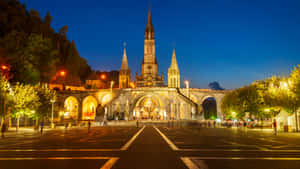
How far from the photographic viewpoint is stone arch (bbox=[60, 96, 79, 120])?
258 ft

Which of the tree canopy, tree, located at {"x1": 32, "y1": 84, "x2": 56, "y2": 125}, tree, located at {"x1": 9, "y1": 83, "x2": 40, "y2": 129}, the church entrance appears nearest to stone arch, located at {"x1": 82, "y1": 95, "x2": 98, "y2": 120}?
the church entrance

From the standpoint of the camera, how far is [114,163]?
27.3 ft

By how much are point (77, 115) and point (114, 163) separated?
7260 centimetres

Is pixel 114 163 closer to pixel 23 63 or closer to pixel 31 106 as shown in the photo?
pixel 31 106

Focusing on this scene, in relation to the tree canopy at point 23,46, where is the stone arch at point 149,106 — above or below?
below

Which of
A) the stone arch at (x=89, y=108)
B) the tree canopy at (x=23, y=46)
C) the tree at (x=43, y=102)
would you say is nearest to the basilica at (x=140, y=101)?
the stone arch at (x=89, y=108)

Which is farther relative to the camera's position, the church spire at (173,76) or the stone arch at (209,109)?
the stone arch at (209,109)

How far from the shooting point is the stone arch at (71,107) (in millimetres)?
78550

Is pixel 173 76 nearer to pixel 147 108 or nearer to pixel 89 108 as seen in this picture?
pixel 147 108

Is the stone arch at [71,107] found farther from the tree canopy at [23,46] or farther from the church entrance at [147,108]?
the tree canopy at [23,46]

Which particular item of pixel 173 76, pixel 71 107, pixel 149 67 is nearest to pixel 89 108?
pixel 71 107

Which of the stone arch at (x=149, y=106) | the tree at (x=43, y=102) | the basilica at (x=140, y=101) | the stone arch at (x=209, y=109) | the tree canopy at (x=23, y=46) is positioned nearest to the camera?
the tree canopy at (x=23, y=46)

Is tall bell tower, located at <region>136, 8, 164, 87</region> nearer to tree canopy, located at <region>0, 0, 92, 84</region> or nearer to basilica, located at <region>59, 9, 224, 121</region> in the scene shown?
basilica, located at <region>59, 9, 224, 121</region>

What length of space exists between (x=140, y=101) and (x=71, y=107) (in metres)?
25.9
